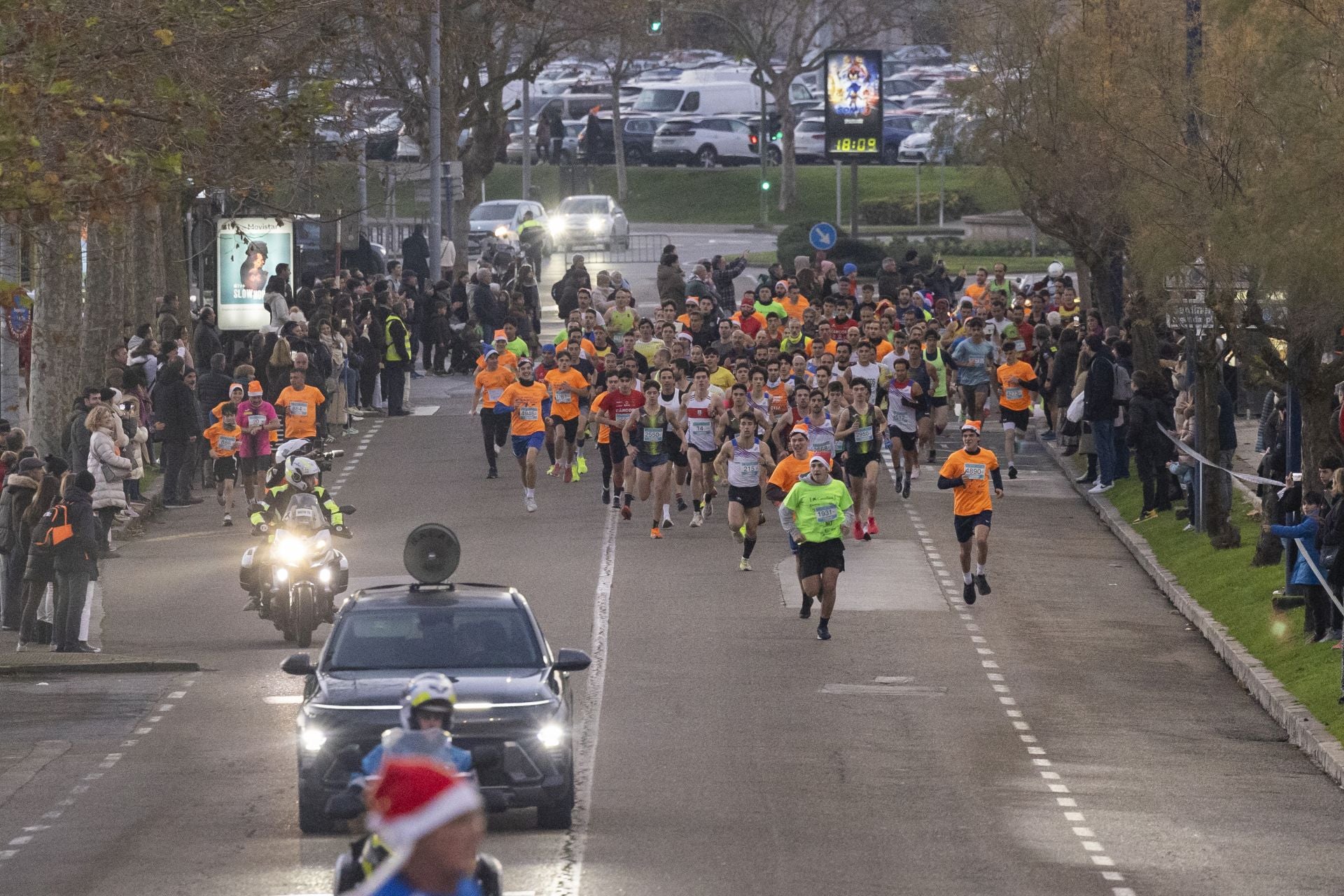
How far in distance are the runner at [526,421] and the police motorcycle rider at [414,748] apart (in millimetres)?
18590

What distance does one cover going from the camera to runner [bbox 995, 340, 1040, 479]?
30016 mm

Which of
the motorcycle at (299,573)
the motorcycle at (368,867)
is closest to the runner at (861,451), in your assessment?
the motorcycle at (299,573)

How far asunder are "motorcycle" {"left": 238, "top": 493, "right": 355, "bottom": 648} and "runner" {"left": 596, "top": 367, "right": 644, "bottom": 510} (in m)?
6.39

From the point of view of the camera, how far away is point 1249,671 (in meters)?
19.5

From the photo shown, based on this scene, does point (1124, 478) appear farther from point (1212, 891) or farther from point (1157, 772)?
point (1212, 891)

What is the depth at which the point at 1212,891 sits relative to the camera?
1266 centimetres

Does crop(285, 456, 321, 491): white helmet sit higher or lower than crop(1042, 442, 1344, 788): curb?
higher

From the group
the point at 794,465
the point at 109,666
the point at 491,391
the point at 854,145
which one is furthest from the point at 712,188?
the point at 109,666

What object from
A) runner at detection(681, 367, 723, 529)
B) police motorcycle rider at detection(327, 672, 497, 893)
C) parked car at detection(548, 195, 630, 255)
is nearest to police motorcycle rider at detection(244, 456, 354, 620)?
runner at detection(681, 367, 723, 529)

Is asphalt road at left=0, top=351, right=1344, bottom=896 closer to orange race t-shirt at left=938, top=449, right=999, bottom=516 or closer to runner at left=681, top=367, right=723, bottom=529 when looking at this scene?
runner at left=681, top=367, right=723, bottom=529

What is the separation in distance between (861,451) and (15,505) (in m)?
9.37

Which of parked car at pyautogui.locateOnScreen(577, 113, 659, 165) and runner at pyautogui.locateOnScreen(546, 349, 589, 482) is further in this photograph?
parked car at pyautogui.locateOnScreen(577, 113, 659, 165)

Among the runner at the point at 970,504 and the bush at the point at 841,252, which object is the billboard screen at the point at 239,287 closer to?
the runner at the point at 970,504

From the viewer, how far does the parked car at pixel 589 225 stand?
62062 millimetres
